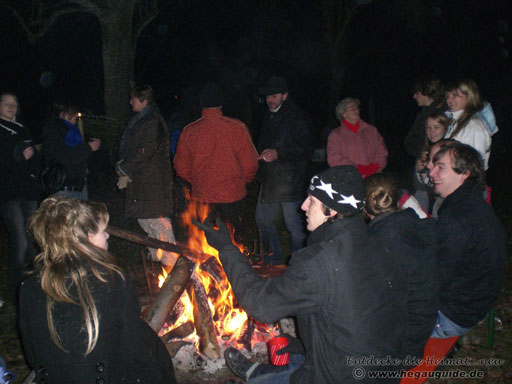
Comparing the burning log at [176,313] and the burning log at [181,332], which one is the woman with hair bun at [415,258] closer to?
the burning log at [181,332]

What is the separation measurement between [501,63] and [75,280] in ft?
83.6

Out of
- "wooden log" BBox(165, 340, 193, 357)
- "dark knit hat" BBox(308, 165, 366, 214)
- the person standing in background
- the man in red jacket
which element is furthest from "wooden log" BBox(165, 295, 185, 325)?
"dark knit hat" BBox(308, 165, 366, 214)

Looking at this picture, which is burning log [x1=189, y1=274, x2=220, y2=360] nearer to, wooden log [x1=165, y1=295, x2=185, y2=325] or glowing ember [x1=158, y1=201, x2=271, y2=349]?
glowing ember [x1=158, y1=201, x2=271, y2=349]

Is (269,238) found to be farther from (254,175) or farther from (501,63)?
(501,63)

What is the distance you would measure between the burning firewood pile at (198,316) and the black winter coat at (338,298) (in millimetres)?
1805

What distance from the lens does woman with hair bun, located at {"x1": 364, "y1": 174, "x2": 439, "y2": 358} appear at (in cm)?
297

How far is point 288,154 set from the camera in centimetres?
547

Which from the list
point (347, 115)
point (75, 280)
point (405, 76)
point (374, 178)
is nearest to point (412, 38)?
point (405, 76)

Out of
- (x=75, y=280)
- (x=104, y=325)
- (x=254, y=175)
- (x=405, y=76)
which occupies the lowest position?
(x=405, y=76)

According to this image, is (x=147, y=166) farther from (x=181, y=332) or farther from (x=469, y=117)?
(x=469, y=117)

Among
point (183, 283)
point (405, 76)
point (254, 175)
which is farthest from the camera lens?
point (405, 76)

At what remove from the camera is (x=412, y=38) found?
22.2 metres

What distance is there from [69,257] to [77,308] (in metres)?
0.27

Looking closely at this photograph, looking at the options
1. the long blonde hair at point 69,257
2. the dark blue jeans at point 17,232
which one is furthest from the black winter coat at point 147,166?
the long blonde hair at point 69,257
